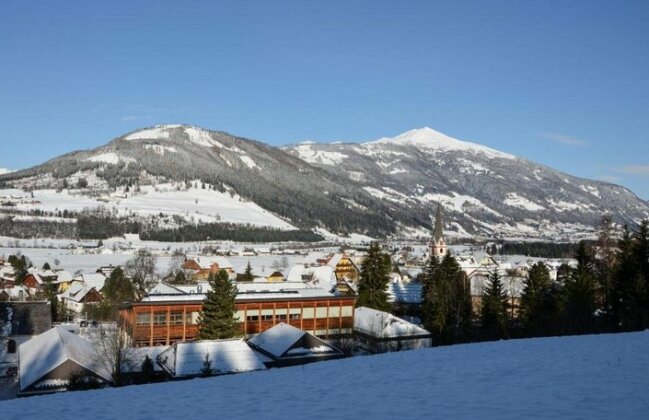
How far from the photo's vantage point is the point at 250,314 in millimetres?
40812

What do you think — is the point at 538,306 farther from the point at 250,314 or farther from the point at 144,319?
the point at 144,319

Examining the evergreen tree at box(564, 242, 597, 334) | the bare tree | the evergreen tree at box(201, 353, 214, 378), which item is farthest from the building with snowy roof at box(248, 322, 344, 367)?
the bare tree

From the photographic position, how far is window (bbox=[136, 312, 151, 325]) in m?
37.4

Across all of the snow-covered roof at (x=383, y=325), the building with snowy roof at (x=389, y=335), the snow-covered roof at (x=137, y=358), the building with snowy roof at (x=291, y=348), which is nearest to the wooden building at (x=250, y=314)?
the snow-covered roof at (x=383, y=325)

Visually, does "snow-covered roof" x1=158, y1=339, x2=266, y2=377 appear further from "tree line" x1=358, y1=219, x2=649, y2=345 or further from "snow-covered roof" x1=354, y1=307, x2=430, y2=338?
"tree line" x1=358, y1=219, x2=649, y2=345

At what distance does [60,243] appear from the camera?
14700 centimetres

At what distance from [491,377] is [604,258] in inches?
1096

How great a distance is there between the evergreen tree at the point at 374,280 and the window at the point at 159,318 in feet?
50.7

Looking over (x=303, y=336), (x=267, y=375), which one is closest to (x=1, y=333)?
(x=303, y=336)

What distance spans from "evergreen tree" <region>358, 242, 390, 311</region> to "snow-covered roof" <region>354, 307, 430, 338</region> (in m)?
2.25

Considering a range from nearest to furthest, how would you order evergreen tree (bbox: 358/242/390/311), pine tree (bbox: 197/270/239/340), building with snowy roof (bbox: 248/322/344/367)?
building with snowy roof (bbox: 248/322/344/367) < pine tree (bbox: 197/270/239/340) < evergreen tree (bbox: 358/242/390/311)

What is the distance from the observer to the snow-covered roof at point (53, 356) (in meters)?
23.8

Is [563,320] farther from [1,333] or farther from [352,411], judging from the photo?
[1,333]

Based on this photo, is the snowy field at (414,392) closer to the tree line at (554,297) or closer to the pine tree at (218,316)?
the tree line at (554,297)
